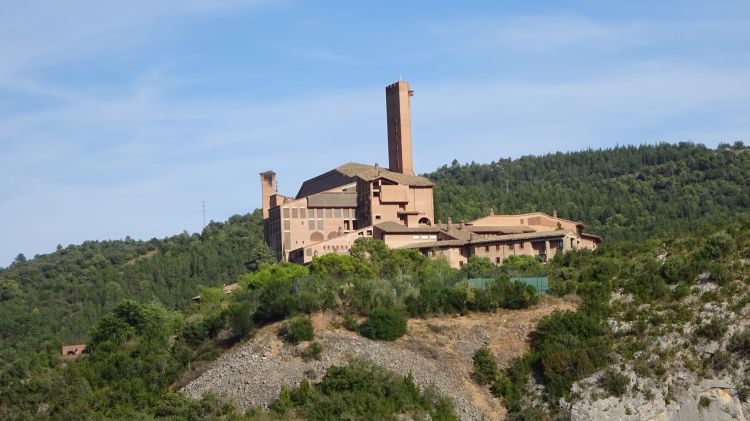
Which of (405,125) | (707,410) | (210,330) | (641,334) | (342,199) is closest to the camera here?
(707,410)

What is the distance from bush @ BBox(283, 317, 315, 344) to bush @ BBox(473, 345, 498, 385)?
694 centimetres

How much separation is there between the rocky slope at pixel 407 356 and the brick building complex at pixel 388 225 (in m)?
19.7

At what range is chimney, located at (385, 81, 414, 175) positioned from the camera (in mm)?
90125

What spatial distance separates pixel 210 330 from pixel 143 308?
12.2 metres

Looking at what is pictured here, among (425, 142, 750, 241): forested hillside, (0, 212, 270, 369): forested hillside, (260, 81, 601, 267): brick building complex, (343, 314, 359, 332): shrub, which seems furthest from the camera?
(425, 142, 750, 241): forested hillside

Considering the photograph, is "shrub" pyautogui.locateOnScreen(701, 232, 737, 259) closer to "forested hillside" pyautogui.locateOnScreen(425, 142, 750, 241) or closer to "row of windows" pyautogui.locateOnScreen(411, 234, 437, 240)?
"row of windows" pyautogui.locateOnScreen(411, 234, 437, 240)

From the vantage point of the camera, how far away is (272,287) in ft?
193

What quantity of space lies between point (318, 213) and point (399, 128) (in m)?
11.2

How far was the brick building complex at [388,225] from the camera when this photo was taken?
76125 mm

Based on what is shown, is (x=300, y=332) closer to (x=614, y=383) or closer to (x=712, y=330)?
(x=614, y=383)

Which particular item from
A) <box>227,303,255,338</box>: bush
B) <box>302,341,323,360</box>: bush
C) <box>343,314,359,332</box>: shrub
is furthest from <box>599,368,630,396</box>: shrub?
<box>227,303,255,338</box>: bush

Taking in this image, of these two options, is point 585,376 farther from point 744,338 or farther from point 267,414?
point 267,414

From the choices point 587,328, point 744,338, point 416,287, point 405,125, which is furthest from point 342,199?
point 744,338

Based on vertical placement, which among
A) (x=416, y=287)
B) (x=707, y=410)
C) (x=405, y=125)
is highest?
(x=405, y=125)
